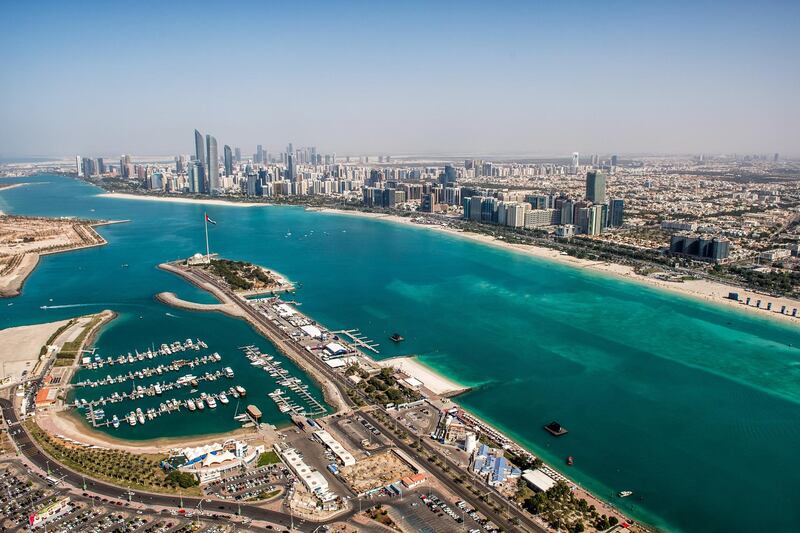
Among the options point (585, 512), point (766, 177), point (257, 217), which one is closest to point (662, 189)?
point (766, 177)

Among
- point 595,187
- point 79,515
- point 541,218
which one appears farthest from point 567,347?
point 595,187

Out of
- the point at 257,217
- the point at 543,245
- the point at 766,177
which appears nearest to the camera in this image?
the point at 543,245

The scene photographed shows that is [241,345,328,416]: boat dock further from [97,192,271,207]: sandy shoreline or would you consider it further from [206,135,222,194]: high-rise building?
[206,135,222,194]: high-rise building

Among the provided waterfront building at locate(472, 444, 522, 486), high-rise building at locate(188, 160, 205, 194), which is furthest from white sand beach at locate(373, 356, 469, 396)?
high-rise building at locate(188, 160, 205, 194)

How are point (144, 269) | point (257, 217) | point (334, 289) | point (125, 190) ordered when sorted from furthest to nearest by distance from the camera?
point (125, 190), point (257, 217), point (144, 269), point (334, 289)

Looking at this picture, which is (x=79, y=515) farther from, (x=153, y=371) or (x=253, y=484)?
(x=153, y=371)

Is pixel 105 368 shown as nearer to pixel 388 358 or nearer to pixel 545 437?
pixel 388 358
